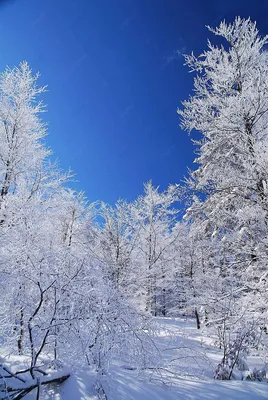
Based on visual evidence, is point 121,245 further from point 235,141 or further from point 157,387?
point 157,387

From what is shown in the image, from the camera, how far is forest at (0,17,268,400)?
2.44 metres

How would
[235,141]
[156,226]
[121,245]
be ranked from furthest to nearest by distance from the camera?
[156,226] < [121,245] < [235,141]

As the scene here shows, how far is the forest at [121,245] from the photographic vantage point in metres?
2.44

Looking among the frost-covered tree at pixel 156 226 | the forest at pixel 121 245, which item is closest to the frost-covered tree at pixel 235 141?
the forest at pixel 121 245

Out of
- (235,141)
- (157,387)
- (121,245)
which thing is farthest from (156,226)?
(157,387)

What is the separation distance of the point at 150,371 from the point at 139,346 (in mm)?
635

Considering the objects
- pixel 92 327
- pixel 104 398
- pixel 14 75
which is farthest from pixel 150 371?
pixel 14 75

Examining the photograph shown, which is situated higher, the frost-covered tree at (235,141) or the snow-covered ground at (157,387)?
the frost-covered tree at (235,141)

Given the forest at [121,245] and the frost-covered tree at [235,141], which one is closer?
the forest at [121,245]

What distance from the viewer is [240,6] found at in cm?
1035

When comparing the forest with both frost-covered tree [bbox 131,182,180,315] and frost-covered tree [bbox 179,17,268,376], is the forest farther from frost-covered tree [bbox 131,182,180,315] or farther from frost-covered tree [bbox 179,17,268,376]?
frost-covered tree [bbox 131,182,180,315]

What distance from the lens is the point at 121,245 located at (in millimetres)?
12094

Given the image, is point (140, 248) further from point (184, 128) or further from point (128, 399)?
point (128, 399)

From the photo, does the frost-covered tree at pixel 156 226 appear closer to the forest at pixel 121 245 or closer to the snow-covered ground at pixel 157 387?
the forest at pixel 121 245
